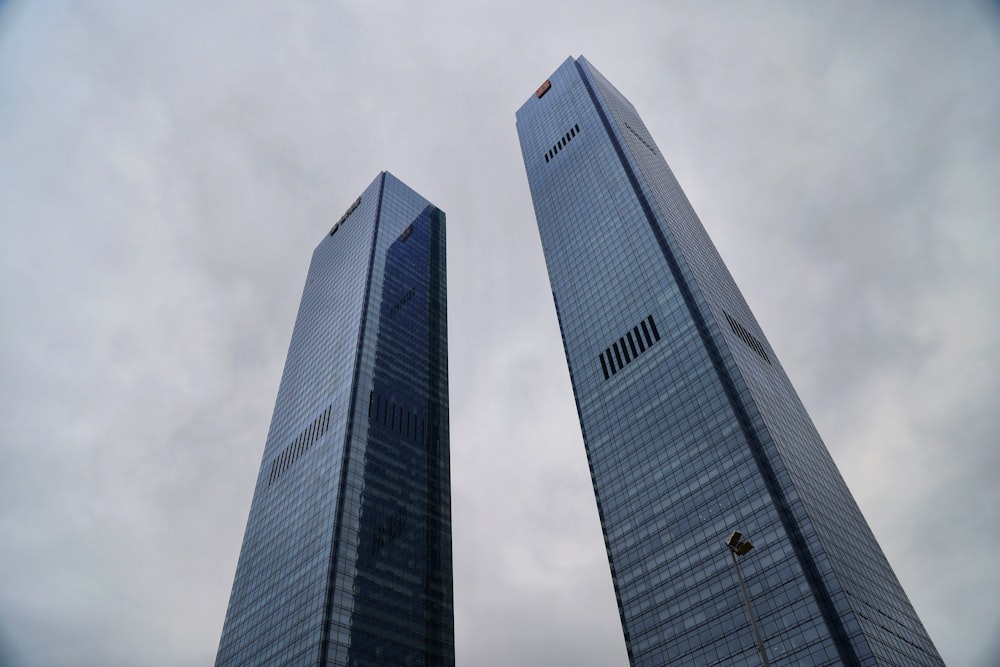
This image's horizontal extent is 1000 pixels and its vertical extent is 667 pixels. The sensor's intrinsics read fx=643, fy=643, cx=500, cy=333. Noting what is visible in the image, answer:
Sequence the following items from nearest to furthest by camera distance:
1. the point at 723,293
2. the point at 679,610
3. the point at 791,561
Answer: the point at 791,561, the point at 679,610, the point at 723,293

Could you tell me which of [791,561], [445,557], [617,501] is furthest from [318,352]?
[791,561]

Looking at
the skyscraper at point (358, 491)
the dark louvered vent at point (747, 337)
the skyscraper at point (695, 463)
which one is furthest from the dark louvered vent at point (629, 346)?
the skyscraper at point (358, 491)

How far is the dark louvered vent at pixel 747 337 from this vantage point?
11900 centimetres

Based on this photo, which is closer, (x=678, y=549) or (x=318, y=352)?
(x=678, y=549)

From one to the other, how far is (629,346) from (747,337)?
75.2ft

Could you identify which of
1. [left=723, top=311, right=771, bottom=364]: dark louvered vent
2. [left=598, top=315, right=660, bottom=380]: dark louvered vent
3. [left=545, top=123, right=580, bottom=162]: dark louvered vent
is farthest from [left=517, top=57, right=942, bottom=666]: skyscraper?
[left=545, top=123, right=580, bottom=162]: dark louvered vent

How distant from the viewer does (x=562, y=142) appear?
179875 millimetres

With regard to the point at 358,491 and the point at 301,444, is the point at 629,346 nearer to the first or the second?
the point at 358,491

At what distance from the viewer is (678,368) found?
10906 cm

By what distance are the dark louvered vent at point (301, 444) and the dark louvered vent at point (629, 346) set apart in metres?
61.8

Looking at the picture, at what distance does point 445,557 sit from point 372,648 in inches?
1194

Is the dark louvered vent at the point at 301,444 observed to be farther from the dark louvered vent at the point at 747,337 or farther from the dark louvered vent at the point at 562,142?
the dark louvered vent at the point at 562,142

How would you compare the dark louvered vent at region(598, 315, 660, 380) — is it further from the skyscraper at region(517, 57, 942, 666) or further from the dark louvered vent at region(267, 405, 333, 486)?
the dark louvered vent at region(267, 405, 333, 486)

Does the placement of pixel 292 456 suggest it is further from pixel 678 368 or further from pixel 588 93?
pixel 588 93
